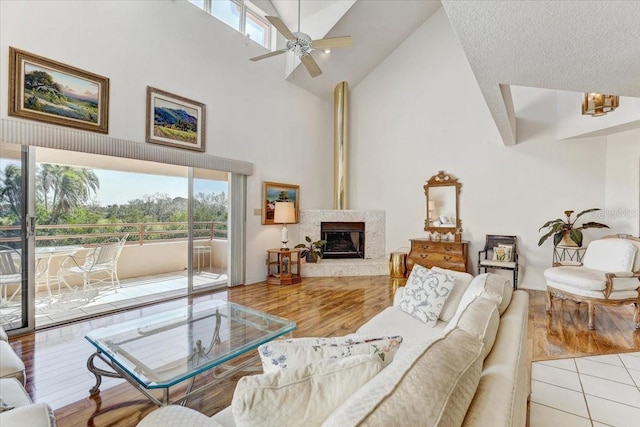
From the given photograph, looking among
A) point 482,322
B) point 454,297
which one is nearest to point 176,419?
point 482,322

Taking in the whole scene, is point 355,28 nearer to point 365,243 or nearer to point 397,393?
point 365,243

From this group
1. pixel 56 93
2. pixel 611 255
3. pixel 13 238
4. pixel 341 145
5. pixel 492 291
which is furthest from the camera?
pixel 341 145

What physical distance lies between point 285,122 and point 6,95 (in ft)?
12.0

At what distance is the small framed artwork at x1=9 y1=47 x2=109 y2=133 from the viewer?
273 cm

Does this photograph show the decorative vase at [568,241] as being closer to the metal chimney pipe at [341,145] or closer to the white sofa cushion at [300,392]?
the metal chimney pipe at [341,145]

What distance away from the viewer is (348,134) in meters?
6.41

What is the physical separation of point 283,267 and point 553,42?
4.56 m

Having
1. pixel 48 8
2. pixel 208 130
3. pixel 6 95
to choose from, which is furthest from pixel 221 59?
pixel 6 95

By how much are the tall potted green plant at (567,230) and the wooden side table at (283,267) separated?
12.3 feet

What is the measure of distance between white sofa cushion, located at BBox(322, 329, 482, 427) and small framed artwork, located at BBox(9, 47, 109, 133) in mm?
3748

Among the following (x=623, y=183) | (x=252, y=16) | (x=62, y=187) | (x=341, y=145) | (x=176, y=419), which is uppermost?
(x=252, y=16)

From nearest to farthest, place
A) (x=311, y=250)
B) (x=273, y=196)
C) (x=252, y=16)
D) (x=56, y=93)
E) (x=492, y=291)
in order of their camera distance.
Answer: (x=492, y=291)
(x=56, y=93)
(x=252, y=16)
(x=273, y=196)
(x=311, y=250)

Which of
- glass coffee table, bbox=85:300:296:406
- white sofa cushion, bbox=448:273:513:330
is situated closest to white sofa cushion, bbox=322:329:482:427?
white sofa cushion, bbox=448:273:513:330

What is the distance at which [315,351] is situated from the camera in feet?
3.39
